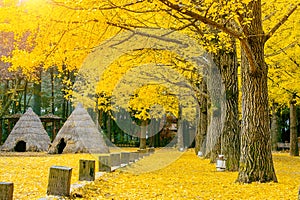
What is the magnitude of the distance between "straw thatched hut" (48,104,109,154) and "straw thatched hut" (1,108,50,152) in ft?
5.26

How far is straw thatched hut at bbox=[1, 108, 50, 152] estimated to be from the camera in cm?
2473

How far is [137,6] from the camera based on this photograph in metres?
8.78

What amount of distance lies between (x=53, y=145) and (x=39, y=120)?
319cm

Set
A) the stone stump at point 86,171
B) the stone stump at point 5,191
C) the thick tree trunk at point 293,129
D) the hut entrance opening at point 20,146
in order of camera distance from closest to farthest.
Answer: the stone stump at point 5,191
the stone stump at point 86,171
the thick tree trunk at point 293,129
the hut entrance opening at point 20,146

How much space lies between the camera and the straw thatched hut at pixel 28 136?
24734 mm

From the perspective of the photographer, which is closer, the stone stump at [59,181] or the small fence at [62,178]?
the small fence at [62,178]

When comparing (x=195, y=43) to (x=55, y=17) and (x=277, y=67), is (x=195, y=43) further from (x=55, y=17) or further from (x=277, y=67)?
(x=55, y=17)

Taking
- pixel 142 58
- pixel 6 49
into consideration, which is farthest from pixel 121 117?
pixel 142 58

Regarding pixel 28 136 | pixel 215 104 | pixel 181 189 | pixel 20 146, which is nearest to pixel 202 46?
pixel 215 104

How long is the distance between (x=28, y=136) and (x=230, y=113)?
15597 millimetres

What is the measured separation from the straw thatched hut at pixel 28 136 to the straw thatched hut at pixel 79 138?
1.60 meters

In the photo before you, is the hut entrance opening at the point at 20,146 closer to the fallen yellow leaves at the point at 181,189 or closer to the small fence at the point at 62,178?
the small fence at the point at 62,178

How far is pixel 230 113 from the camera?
13172mm

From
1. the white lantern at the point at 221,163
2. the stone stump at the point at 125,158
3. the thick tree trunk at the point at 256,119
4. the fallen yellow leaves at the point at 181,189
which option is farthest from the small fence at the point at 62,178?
the thick tree trunk at the point at 256,119
